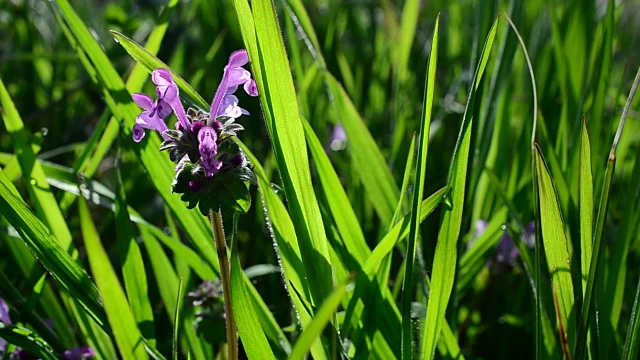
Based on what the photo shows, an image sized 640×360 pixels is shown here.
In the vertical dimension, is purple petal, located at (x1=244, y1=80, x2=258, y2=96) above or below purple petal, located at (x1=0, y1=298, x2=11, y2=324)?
above

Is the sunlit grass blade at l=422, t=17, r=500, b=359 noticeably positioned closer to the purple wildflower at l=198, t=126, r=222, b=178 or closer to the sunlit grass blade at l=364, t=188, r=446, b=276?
the sunlit grass blade at l=364, t=188, r=446, b=276

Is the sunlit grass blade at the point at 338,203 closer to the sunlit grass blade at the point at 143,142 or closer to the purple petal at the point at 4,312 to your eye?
the sunlit grass blade at the point at 143,142

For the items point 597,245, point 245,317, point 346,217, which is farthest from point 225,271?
point 597,245

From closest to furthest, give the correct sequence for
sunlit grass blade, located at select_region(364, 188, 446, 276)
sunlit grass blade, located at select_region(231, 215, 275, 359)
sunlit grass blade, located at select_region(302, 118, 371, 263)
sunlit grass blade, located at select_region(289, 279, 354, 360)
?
1. sunlit grass blade, located at select_region(289, 279, 354, 360)
2. sunlit grass blade, located at select_region(231, 215, 275, 359)
3. sunlit grass blade, located at select_region(364, 188, 446, 276)
4. sunlit grass blade, located at select_region(302, 118, 371, 263)

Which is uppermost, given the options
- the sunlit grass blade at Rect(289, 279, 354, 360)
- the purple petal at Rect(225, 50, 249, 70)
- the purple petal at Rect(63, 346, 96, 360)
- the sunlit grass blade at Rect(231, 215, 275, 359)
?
the purple petal at Rect(225, 50, 249, 70)

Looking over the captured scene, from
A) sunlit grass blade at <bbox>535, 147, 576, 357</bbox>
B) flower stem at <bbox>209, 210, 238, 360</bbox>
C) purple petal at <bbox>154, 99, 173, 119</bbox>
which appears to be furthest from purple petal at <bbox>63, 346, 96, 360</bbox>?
sunlit grass blade at <bbox>535, 147, 576, 357</bbox>

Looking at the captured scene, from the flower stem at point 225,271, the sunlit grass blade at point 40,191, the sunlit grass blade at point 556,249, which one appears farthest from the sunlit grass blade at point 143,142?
the sunlit grass blade at point 556,249

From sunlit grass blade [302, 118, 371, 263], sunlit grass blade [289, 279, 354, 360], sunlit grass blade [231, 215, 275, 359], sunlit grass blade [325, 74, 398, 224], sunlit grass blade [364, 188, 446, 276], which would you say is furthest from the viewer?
sunlit grass blade [325, 74, 398, 224]
